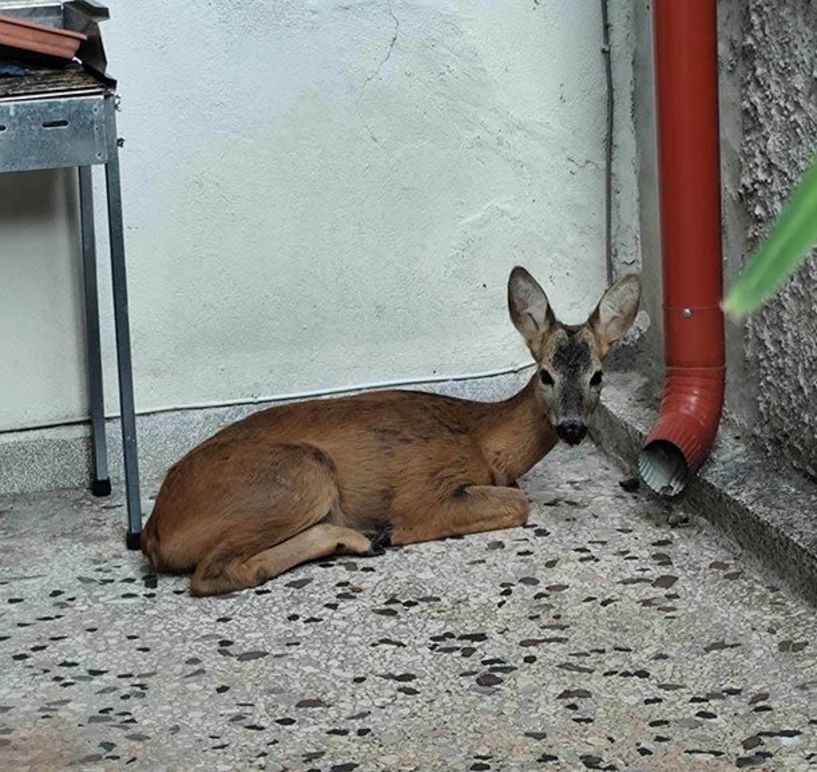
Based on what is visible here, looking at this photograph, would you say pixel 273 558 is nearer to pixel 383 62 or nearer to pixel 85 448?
pixel 85 448

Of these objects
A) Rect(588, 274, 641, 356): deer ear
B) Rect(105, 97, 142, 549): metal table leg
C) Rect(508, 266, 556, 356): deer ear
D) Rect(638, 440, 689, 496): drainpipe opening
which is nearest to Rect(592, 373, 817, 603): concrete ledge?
Rect(638, 440, 689, 496): drainpipe opening

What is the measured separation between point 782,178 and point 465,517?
131cm

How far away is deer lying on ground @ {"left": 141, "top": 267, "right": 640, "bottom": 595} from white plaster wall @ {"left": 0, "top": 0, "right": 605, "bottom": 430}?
48cm

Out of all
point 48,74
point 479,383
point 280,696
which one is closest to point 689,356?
point 479,383

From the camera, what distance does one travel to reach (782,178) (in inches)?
153

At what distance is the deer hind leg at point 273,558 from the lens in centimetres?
385

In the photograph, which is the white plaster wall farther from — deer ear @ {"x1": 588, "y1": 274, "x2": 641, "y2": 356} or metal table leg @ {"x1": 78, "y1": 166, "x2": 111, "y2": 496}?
deer ear @ {"x1": 588, "y1": 274, "x2": 641, "y2": 356}

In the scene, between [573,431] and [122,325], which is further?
[573,431]

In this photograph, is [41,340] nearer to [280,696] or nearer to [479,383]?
[479,383]

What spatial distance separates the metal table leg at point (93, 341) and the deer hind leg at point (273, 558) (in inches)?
36.8

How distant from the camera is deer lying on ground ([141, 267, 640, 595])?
154 inches

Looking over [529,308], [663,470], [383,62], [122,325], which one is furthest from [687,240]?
[122,325]

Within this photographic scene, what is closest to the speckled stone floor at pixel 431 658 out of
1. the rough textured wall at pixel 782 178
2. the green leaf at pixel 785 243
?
the rough textured wall at pixel 782 178

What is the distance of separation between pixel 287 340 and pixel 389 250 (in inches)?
18.0
